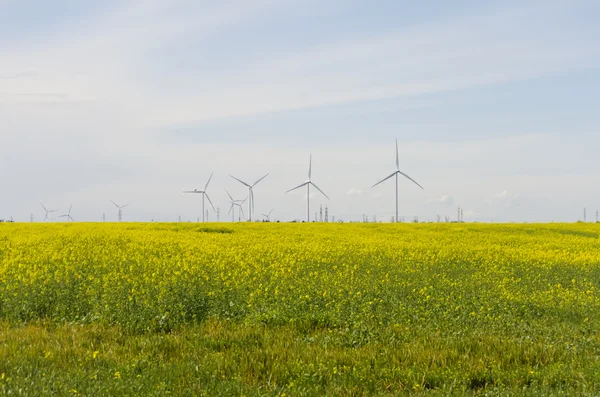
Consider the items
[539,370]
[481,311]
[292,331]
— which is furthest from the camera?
[481,311]

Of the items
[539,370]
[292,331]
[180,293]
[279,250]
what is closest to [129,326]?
[180,293]

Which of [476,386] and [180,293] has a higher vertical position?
[180,293]

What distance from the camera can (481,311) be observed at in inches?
527

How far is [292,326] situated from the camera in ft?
39.6

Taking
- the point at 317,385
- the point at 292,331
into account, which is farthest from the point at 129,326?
the point at 317,385

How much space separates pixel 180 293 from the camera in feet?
45.9

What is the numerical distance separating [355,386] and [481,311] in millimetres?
6152

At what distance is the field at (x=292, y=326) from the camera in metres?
8.64

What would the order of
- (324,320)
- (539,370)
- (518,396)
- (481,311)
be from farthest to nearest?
(481,311) → (324,320) → (539,370) → (518,396)

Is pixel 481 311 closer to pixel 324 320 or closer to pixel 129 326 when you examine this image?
pixel 324 320

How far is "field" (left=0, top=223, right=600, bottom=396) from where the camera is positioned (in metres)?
8.64

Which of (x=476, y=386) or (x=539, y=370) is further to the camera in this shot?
(x=539, y=370)

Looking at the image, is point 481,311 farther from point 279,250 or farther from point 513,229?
point 513,229

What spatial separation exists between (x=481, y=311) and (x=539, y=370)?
406 cm
